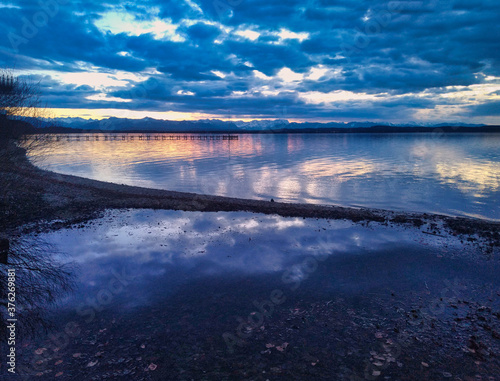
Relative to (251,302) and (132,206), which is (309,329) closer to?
(251,302)

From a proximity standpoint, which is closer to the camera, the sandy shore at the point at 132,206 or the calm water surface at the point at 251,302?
the calm water surface at the point at 251,302

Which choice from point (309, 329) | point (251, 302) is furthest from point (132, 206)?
point (309, 329)

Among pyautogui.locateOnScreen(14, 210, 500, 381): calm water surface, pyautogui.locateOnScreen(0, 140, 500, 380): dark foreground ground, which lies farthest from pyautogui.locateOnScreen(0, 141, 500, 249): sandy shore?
pyautogui.locateOnScreen(0, 140, 500, 380): dark foreground ground

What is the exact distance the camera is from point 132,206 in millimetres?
23125

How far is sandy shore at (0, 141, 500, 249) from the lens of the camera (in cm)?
1775

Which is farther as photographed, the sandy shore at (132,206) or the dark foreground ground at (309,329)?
the sandy shore at (132,206)

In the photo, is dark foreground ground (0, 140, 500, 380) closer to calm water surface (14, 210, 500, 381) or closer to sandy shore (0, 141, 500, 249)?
calm water surface (14, 210, 500, 381)

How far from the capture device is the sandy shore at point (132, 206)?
1775 centimetres

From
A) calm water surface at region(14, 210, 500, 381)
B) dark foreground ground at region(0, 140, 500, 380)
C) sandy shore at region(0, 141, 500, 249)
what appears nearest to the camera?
dark foreground ground at region(0, 140, 500, 380)

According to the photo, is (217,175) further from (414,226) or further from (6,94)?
(414,226)

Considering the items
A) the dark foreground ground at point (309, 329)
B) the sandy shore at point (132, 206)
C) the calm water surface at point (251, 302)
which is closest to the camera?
the dark foreground ground at point (309, 329)

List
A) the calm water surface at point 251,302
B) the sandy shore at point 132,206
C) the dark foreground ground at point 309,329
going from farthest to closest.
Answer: the sandy shore at point 132,206, the calm water surface at point 251,302, the dark foreground ground at point 309,329

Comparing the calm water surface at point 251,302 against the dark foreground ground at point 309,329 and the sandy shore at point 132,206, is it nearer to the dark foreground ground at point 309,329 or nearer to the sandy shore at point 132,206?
the dark foreground ground at point 309,329

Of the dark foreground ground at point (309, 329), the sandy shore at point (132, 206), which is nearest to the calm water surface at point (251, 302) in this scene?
the dark foreground ground at point (309, 329)
